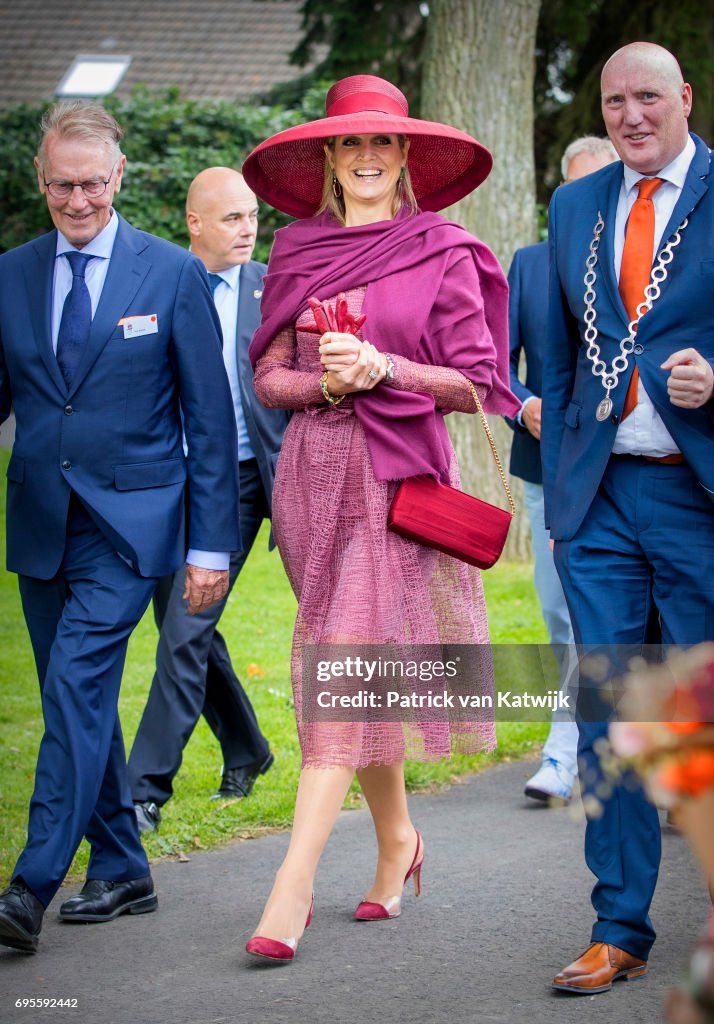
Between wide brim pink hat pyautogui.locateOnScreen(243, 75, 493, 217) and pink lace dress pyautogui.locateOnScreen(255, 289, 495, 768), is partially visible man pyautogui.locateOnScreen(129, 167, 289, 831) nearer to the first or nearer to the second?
wide brim pink hat pyautogui.locateOnScreen(243, 75, 493, 217)

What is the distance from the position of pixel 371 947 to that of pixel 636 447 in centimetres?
171

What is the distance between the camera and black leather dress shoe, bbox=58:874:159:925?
193 inches

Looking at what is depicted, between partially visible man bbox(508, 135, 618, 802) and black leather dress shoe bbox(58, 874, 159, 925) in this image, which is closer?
black leather dress shoe bbox(58, 874, 159, 925)

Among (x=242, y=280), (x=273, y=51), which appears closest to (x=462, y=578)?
(x=242, y=280)

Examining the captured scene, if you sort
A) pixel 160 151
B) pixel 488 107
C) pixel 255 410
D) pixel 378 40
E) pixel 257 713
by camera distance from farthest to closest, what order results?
pixel 378 40
pixel 160 151
pixel 488 107
pixel 257 713
pixel 255 410

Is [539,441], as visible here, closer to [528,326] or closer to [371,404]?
[528,326]

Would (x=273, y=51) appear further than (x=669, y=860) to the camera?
Yes

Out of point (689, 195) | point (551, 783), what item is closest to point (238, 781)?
point (551, 783)

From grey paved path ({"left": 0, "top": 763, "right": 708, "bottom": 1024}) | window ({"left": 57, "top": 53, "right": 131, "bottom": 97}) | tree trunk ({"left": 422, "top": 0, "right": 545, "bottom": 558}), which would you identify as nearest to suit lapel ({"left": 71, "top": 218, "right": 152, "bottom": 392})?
grey paved path ({"left": 0, "top": 763, "right": 708, "bottom": 1024})

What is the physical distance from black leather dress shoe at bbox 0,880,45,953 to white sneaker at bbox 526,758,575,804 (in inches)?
94.5

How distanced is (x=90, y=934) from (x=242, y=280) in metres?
2.97

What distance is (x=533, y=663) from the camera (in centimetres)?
728

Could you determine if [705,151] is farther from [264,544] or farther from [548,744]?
[264,544]

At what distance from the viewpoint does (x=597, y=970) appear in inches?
164
